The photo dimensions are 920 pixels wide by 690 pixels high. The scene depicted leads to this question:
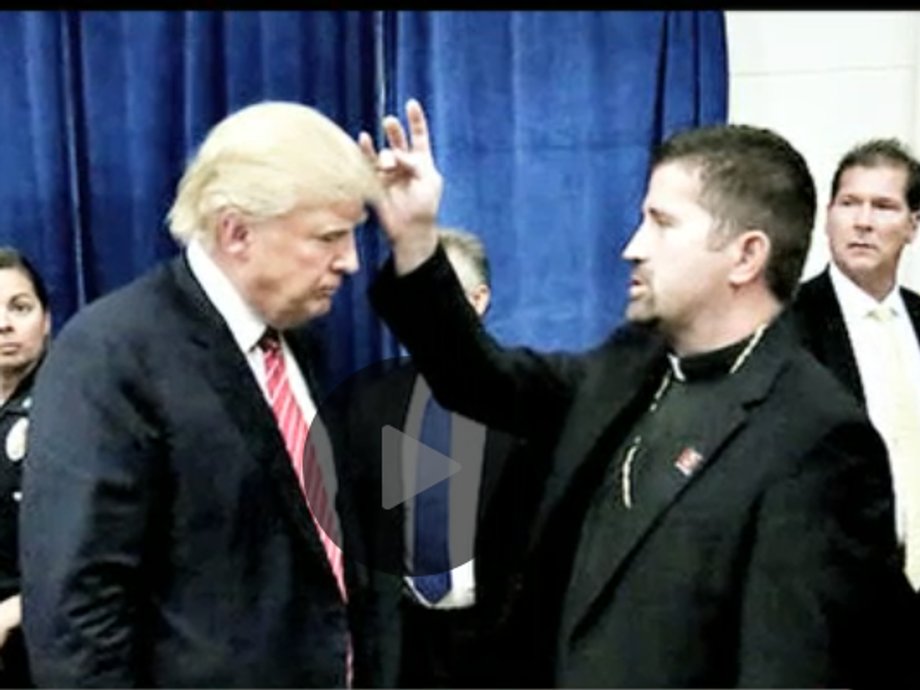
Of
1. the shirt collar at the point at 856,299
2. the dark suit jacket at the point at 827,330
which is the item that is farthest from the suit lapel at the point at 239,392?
the shirt collar at the point at 856,299

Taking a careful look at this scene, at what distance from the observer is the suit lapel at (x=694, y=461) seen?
1262 millimetres

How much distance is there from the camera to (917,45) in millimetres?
2279

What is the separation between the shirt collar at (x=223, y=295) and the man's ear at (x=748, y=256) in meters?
0.48

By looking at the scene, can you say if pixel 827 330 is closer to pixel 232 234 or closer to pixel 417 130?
pixel 417 130

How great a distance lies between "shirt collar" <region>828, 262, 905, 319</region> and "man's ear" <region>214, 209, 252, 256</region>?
1030 mm

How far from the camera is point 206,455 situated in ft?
4.11

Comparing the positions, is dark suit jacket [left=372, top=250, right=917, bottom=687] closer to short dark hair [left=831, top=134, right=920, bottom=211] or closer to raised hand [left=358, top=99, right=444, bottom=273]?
raised hand [left=358, top=99, right=444, bottom=273]

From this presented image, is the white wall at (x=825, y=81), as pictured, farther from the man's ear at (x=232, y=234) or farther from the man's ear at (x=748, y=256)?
the man's ear at (x=232, y=234)

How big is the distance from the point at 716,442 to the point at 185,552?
51 centimetres

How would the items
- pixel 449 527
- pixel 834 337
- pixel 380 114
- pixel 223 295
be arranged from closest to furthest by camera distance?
pixel 223 295, pixel 449 527, pixel 834 337, pixel 380 114

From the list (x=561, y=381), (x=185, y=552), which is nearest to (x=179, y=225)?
(x=185, y=552)

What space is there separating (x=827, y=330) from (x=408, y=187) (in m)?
0.85

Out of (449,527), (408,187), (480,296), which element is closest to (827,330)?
(480,296)

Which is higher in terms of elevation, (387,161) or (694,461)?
(387,161)
